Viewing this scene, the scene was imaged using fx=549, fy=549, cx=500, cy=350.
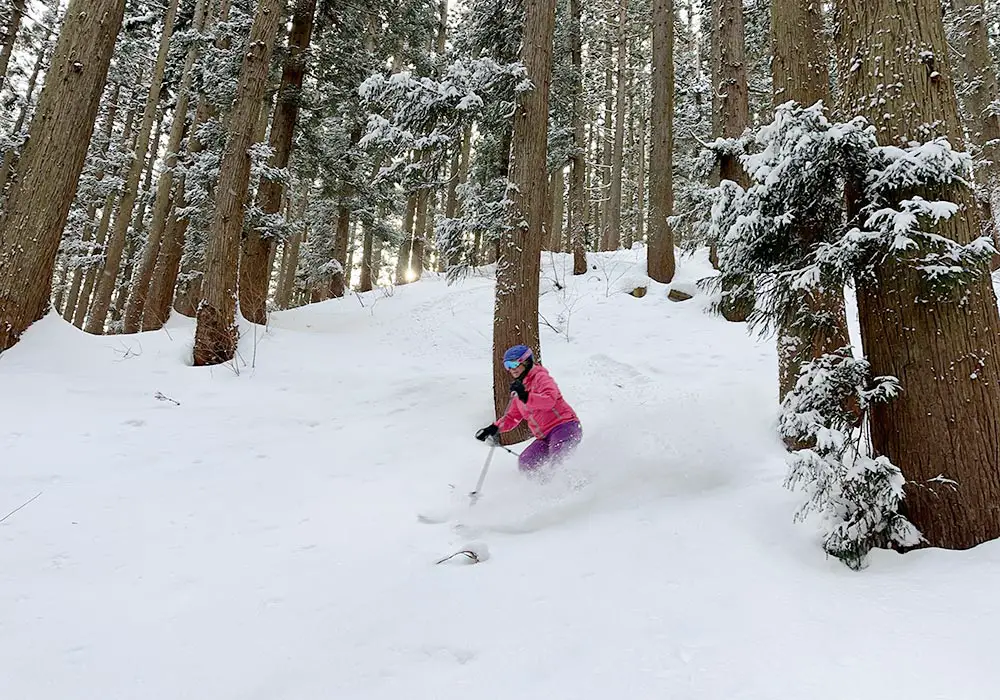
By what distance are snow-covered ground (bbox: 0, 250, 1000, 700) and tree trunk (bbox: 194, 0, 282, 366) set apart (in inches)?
32.2

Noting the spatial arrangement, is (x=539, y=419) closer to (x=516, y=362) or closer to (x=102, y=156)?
(x=516, y=362)

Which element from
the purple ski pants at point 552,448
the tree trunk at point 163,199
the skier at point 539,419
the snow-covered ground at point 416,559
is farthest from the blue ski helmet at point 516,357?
the tree trunk at point 163,199

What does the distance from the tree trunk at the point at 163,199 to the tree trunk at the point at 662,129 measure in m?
10.2

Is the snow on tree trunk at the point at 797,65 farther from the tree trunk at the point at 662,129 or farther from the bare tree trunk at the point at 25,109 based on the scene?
the bare tree trunk at the point at 25,109

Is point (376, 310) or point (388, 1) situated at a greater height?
point (388, 1)

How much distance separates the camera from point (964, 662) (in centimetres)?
219

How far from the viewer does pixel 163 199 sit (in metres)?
12.8

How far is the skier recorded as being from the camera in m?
5.30

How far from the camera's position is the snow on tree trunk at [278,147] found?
10547 millimetres

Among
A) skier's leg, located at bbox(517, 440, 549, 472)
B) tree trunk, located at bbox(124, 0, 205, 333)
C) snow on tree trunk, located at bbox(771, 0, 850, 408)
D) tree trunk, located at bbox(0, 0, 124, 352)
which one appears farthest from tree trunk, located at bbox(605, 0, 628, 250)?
tree trunk, located at bbox(0, 0, 124, 352)

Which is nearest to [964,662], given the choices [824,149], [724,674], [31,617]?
[724,674]

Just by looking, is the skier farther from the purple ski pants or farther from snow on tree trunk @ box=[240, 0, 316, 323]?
snow on tree trunk @ box=[240, 0, 316, 323]

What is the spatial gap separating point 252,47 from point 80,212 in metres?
13.2

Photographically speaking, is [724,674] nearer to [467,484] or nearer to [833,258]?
[833,258]
